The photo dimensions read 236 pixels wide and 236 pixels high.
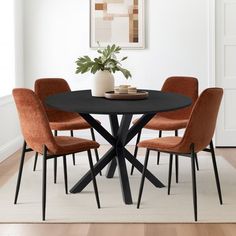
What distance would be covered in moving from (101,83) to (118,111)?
89 centimetres

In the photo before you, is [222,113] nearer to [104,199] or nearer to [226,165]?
[226,165]

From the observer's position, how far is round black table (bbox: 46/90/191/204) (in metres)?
4.06

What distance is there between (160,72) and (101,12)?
1000 mm

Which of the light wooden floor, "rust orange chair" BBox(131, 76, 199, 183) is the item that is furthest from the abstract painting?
the light wooden floor

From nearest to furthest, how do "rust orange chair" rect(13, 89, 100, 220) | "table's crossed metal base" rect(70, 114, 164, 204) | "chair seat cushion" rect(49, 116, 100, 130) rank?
"rust orange chair" rect(13, 89, 100, 220) < "table's crossed metal base" rect(70, 114, 164, 204) < "chair seat cushion" rect(49, 116, 100, 130)

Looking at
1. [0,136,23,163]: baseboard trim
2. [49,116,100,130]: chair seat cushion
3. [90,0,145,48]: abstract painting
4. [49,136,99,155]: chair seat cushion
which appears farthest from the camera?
[90,0,145,48]: abstract painting

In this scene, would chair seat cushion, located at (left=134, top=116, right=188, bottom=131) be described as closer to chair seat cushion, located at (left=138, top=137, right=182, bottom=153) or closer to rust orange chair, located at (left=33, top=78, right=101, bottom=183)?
rust orange chair, located at (left=33, top=78, right=101, bottom=183)

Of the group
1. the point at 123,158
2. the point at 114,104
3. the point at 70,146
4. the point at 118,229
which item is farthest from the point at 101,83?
the point at 118,229

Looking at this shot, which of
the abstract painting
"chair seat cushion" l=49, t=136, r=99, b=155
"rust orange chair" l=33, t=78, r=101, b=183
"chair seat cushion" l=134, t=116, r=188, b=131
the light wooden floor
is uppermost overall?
the abstract painting

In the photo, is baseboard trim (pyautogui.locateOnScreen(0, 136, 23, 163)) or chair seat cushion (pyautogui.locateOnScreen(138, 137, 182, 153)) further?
baseboard trim (pyautogui.locateOnScreen(0, 136, 23, 163))

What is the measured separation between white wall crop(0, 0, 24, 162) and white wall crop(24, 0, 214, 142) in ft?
0.52

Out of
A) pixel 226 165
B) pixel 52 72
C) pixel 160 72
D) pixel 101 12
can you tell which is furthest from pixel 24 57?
pixel 226 165

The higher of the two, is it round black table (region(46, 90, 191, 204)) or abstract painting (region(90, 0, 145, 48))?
abstract painting (region(90, 0, 145, 48))

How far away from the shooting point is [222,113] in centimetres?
675
